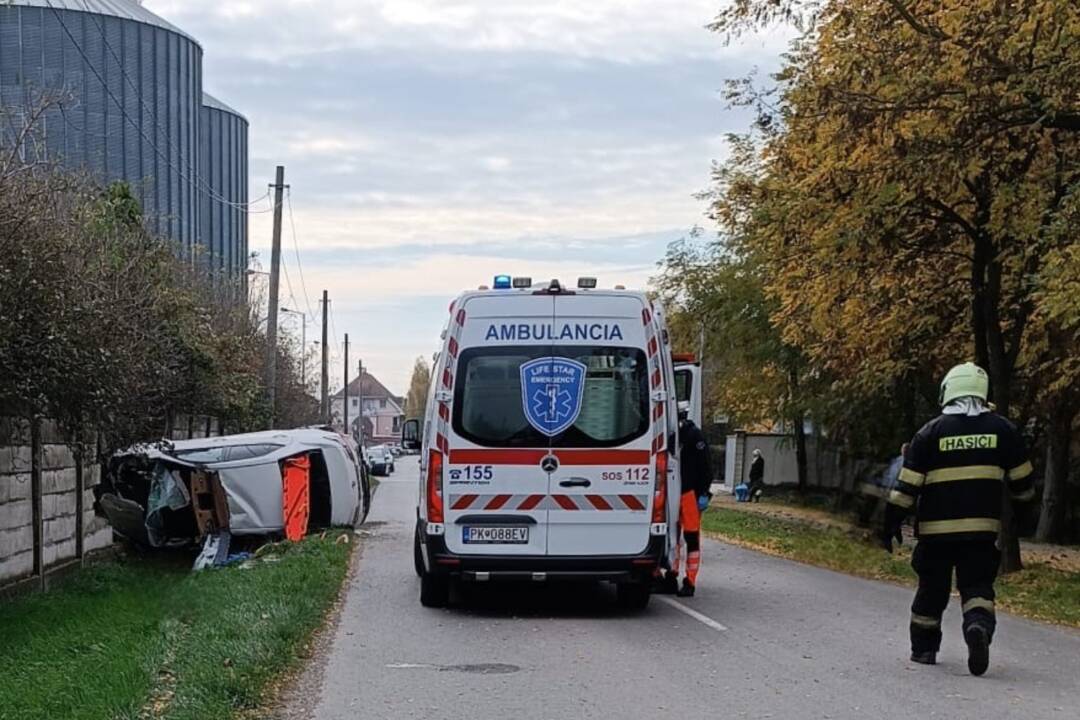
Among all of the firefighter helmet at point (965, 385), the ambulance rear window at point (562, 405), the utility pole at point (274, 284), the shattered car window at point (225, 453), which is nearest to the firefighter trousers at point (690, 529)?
the ambulance rear window at point (562, 405)

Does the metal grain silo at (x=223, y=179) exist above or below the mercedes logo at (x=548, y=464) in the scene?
above

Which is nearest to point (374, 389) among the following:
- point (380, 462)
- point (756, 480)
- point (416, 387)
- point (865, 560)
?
point (416, 387)

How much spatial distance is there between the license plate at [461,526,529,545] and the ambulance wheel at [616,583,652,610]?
1.24m

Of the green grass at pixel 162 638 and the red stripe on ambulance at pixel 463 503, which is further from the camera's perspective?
the red stripe on ambulance at pixel 463 503

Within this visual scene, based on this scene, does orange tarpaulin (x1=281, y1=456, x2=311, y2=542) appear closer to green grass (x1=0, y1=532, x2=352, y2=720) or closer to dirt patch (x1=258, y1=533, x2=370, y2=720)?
green grass (x1=0, y1=532, x2=352, y2=720)

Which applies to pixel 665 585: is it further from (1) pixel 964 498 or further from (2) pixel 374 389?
(2) pixel 374 389

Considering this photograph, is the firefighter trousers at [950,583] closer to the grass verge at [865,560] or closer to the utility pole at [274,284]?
the grass verge at [865,560]

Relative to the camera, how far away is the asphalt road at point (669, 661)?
25.1 feet

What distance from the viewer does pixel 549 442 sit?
11.3 meters

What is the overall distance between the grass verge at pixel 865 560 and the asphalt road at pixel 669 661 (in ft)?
4.31

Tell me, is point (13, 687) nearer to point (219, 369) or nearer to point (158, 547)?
point (158, 547)

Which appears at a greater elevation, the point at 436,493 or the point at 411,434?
the point at 411,434

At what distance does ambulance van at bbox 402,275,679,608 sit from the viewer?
→ 1121 cm

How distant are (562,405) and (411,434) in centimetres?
393
